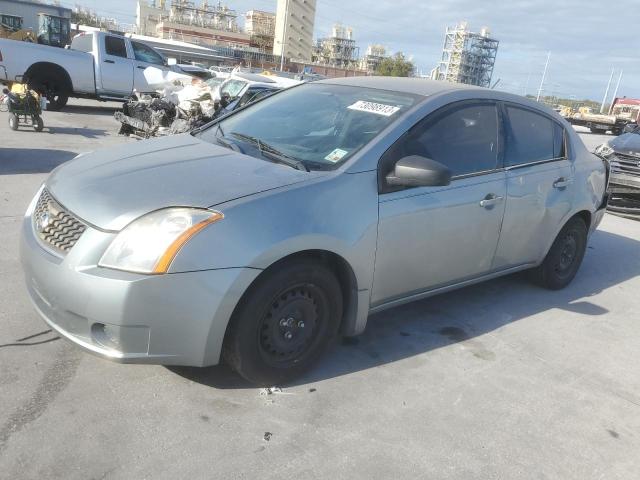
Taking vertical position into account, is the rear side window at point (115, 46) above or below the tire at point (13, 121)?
above

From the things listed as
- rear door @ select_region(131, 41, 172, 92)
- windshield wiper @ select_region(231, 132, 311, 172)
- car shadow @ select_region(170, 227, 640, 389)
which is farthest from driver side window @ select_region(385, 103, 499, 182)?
rear door @ select_region(131, 41, 172, 92)

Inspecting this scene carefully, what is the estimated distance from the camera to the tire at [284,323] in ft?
8.70

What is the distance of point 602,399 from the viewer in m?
3.25

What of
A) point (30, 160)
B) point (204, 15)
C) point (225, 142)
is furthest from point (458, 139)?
point (204, 15)

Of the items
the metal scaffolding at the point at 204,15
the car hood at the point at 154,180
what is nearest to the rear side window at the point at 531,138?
the car hood at the point at 154,180

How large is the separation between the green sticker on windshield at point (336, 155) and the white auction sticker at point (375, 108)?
442 millimetres

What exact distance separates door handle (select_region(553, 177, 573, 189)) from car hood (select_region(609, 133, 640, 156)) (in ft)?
17.0

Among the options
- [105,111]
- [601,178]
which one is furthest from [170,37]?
[601,178]

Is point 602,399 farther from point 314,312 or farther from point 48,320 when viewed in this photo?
point 48,320

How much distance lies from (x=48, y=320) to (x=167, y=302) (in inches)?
28.2

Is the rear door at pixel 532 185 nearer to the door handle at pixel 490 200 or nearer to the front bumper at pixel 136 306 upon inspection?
the door handle at pixel 490 200

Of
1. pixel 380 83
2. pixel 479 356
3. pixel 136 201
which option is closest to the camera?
pixel 136 201

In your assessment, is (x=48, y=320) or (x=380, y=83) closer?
(x=48, y=320)

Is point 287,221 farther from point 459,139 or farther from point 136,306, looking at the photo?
point 459,139
